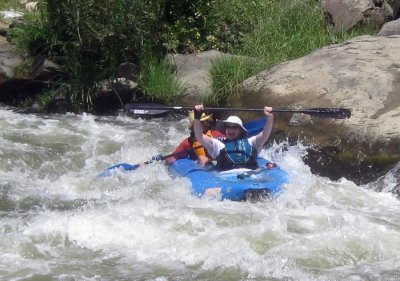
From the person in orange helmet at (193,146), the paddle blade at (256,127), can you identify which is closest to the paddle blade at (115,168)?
the person in orange helmet at (193,146)

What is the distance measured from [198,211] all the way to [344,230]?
3.27 feet

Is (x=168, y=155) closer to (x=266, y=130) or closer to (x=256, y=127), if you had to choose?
(x=256, y=127)

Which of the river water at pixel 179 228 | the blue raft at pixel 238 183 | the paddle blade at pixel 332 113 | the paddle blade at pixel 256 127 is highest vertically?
the paddle blade at pixel 332 113

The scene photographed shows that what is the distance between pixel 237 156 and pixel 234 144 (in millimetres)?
105

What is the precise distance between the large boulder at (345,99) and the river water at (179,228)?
19 centimetres

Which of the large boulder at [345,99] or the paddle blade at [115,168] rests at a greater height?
the large boulder at [345,99]

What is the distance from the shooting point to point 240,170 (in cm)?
614

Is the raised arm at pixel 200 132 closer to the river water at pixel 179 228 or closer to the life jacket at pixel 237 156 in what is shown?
the life jacket at pixel 237 156

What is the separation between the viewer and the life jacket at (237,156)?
623cm

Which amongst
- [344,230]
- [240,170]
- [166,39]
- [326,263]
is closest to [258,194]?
[240,170]

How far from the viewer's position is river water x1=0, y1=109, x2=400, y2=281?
4.48 m

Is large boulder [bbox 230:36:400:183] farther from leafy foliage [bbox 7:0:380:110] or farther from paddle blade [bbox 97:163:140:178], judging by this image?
paddle blade [bbox 97:163:140:178]

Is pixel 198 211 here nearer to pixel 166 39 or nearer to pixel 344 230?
pixel 344 230

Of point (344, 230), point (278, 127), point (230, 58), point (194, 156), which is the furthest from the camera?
point (230, 58)
